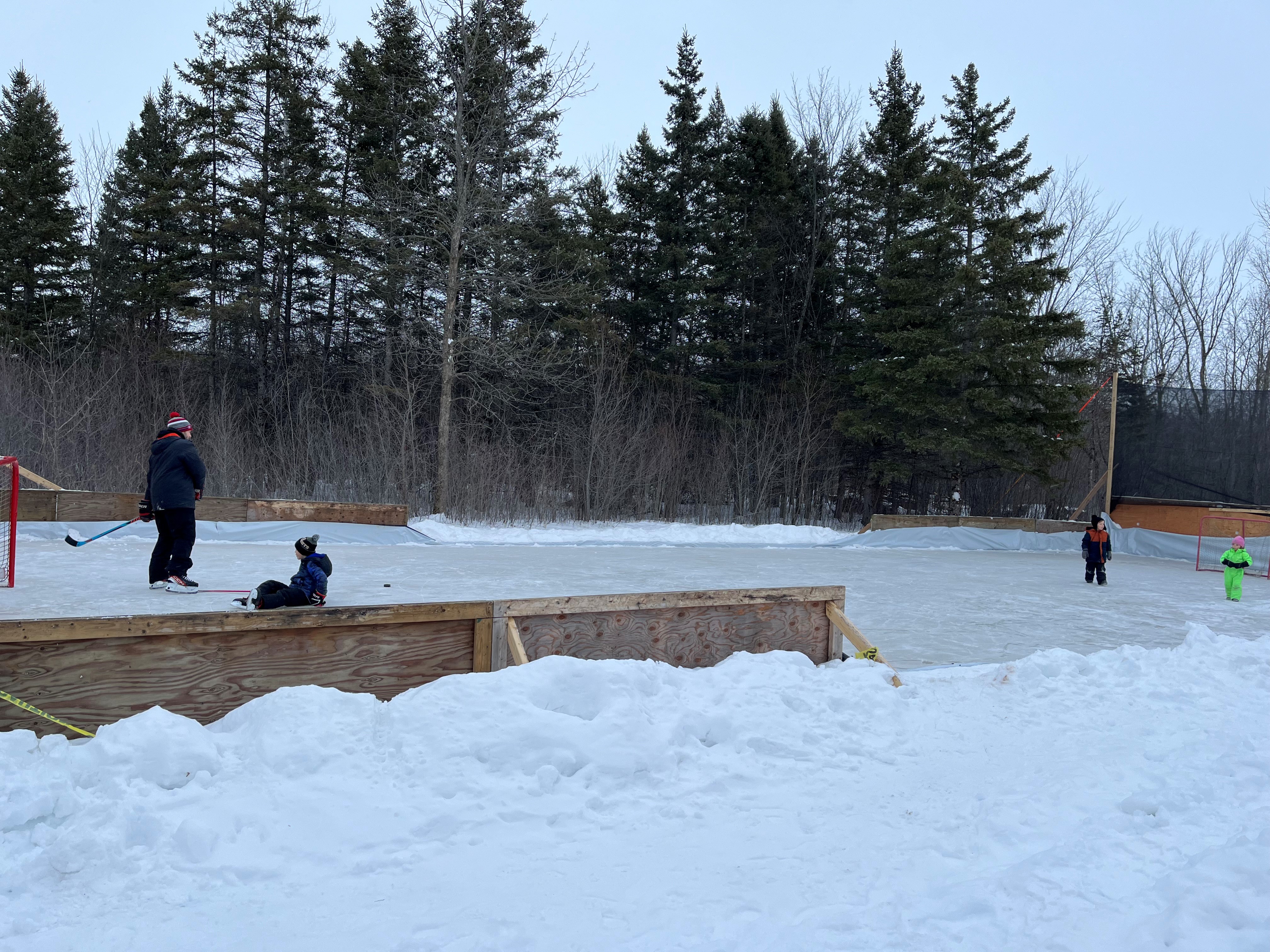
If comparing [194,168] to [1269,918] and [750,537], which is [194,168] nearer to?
[750,537]

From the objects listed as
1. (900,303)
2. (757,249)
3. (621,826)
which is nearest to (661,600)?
(621,826)

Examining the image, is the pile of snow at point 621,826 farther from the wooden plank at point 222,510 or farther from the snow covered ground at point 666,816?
the wooden plank at point 222,510

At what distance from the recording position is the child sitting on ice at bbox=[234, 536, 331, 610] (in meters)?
6.23

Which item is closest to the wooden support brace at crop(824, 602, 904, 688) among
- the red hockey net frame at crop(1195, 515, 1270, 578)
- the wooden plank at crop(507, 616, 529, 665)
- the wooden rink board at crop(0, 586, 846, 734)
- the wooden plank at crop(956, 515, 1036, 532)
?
the wooden rink board at crop(0, 586, 846, 734)

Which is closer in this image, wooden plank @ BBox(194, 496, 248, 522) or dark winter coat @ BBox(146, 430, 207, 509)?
dark winter coat @ BBox(146, 430, 207, 509)

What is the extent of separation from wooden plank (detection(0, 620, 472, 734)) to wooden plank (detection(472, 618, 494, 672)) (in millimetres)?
71

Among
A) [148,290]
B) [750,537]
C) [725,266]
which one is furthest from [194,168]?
[750,537]

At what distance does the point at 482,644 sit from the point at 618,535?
1275cm

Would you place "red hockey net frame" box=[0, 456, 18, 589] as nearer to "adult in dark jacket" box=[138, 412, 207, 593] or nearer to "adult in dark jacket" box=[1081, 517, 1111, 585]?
"adult in dark jacket" box=[138, 412, 207, 593]

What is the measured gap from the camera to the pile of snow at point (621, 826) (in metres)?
2.40

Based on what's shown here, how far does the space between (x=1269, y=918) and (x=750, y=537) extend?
1551 centimetres

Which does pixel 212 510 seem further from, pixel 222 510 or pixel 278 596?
pixel 278 596

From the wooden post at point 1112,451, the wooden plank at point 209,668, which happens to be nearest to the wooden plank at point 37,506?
the wooden plank at point 209,668

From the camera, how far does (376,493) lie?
19.0 meters
